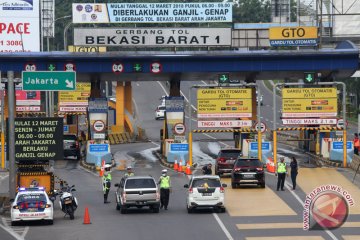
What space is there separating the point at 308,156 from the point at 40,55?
60.3ft

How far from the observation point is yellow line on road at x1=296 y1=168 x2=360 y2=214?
44188 mm

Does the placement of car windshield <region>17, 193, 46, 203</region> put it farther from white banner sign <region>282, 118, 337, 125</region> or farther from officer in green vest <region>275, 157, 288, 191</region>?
white banner sign <region>282, 118, 337, 125</region>

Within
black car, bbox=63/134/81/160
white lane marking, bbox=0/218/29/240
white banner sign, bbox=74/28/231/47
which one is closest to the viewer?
white lane marking, bbox=0/218/29/240

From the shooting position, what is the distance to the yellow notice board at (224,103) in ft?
182

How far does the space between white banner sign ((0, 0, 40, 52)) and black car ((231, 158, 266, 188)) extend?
50353 millimetres

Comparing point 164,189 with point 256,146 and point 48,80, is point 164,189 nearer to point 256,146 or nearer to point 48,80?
point 48,80

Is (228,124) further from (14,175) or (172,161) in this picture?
(14,175)

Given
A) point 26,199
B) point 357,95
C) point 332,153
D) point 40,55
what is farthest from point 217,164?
point 357,95

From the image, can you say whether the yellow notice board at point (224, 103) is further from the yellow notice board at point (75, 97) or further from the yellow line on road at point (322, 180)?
the yellow notice board at point (75, 97)

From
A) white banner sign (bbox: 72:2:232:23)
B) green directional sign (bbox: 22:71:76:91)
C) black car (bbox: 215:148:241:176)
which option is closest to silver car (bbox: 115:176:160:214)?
green directional sign (bbox: 22:71:76:91)

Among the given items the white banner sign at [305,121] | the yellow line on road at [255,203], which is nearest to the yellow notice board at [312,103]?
the white banner sign at [305,121]

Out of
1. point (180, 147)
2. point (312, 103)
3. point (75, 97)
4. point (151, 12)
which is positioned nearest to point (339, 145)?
point (312, 103)

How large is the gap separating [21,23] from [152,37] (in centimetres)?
3745

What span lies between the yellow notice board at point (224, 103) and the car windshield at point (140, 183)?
1829cm
